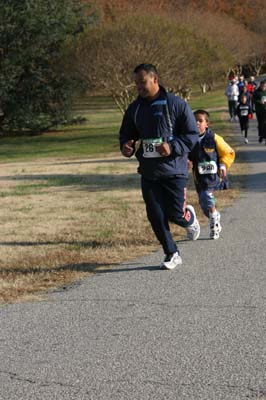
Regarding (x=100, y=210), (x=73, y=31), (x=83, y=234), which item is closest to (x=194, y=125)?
(x=83, y=234)

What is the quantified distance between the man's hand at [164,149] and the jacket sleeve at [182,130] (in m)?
0.06

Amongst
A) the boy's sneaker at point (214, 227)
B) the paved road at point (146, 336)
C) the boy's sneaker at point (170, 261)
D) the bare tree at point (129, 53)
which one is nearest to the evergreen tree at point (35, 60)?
the bare tree at point (129, 53)

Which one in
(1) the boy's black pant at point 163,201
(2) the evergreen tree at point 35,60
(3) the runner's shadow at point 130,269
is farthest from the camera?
(2) the evergreen tree at point 35,60

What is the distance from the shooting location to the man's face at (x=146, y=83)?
23.7 ft

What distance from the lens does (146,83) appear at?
723 centimetres

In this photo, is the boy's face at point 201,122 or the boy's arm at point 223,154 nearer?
the boy's face at point 201,122

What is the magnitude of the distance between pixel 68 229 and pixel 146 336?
5396 millimetres

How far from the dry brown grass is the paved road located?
Answer: 0.43 meters

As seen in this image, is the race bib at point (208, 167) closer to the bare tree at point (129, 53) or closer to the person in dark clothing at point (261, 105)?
the person in dark clothing at point (261, 105)

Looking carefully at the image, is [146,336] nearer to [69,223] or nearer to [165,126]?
[165,126]

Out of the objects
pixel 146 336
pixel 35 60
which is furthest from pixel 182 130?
pixel 35 60

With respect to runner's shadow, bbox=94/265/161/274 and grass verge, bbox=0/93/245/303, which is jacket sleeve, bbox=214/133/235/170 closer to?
grass verge, bbox=0/93/245/303

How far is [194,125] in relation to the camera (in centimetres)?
750

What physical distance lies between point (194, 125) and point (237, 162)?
12.7 meters
